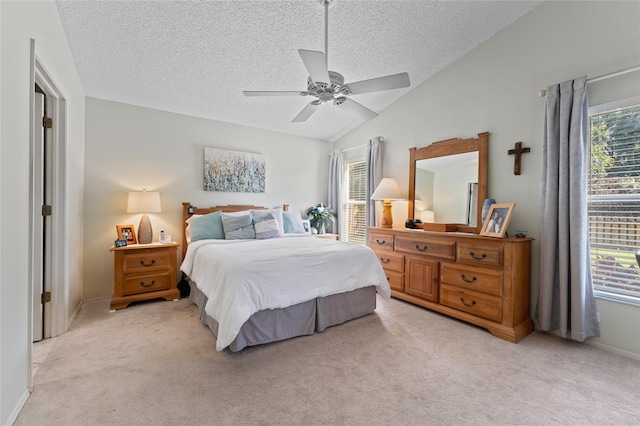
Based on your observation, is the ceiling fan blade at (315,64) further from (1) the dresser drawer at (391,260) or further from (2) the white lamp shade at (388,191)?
(1) the dresser drawer at (391,260)

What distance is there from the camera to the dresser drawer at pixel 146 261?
3223 millimetres

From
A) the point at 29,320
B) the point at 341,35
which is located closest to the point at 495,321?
the point at 341,35

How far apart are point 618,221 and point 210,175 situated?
4.65m

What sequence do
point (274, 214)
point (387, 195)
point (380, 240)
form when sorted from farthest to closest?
point (274, 214) < point (387, 195) < point (380, 240)

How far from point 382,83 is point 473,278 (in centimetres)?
210

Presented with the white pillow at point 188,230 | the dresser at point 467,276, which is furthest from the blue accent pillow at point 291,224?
the dresser at point 467,276

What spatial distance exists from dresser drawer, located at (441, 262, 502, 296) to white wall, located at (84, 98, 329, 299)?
3.02m

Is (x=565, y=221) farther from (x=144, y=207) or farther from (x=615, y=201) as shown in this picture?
(x=144, y=207)

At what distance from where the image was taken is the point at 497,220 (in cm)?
282

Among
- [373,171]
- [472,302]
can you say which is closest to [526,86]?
[373,171]

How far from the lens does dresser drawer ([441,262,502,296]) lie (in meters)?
2.65

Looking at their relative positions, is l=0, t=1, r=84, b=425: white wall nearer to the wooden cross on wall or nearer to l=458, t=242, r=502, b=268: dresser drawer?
l=458, t=242, r=502, b=268: dresser drawer

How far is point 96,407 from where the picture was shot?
5.33ft

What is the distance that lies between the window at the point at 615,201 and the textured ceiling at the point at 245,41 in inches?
55.6
